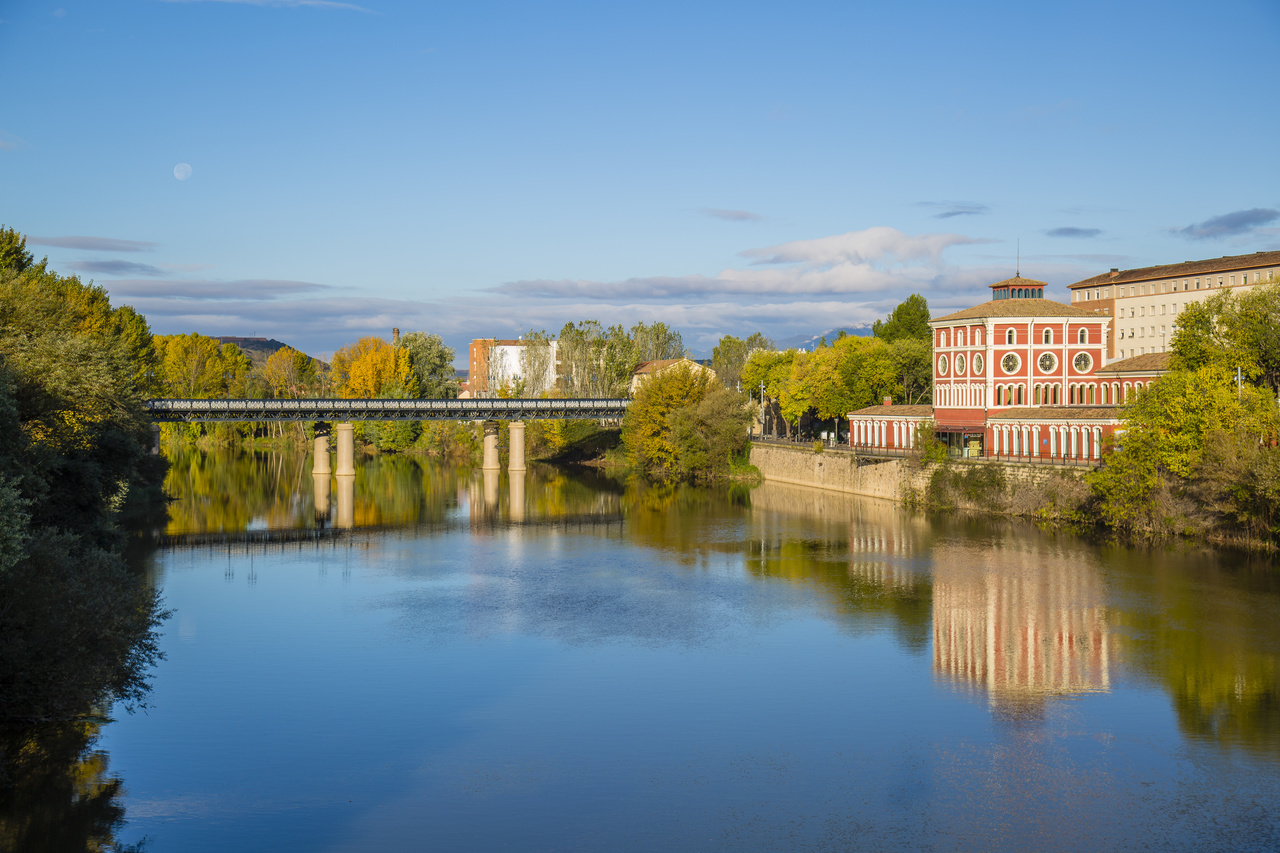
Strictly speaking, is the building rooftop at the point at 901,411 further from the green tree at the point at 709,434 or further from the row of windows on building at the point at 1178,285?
the row of windows on building at the point at 1178,285

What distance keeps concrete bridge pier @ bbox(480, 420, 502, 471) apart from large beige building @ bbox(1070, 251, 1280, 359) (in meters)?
53.8

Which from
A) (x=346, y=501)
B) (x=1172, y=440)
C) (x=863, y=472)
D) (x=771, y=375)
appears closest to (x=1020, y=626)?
(x=1172, y=440)

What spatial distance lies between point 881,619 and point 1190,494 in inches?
724

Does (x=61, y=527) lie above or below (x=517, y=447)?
below

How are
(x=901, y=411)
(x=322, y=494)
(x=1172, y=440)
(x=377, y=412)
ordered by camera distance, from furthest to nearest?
(x=377, y=412), (x=322, y=494), (x=901, y=411), (x=1172, y=440)

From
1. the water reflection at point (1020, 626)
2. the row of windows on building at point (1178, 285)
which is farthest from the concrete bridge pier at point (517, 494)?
the row of windows on building at point (1178, 285)

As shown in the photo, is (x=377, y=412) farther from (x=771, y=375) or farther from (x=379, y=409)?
(x=771, y=375)

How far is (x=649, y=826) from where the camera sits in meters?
16.7

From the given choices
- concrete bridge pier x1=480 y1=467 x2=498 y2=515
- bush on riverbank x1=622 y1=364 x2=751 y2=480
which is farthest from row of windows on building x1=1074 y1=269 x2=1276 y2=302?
concrete bridge pier x1=480 y1=467 x2=498 y2=515

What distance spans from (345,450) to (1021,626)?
Result: 58205 mm

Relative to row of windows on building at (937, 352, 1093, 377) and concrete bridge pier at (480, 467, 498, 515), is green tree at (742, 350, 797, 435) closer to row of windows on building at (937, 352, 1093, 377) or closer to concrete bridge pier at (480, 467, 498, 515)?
concrete bridge pier at (480, 467, 498, 515)

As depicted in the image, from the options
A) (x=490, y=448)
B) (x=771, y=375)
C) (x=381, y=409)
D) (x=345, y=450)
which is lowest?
(x=490, y=448)

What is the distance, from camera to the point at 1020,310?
6138 cm

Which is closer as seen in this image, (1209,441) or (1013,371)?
(1209,441)
